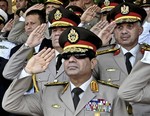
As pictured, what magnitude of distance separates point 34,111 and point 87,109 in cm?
48

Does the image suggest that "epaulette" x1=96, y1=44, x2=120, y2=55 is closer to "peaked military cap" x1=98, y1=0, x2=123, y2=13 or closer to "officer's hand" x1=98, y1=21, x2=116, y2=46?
"officer's hand" x1=98, y1=21, x2=116, y2=46

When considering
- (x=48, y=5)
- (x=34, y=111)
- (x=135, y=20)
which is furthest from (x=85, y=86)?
(x=48, y=5)

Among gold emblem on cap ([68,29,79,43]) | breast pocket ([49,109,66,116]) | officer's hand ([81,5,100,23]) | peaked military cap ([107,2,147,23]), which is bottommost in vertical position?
breast pocket ([49,109,66,116])

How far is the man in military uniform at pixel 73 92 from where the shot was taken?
12.0 feet

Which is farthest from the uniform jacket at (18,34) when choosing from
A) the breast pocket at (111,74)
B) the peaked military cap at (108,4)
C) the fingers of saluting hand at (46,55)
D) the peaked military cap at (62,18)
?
the fingers of saluting hand at (46,55)

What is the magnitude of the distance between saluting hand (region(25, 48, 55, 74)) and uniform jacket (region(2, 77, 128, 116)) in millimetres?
91

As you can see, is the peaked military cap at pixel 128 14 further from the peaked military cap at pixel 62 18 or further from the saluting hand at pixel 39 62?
the saluting hand at pixel 39 62

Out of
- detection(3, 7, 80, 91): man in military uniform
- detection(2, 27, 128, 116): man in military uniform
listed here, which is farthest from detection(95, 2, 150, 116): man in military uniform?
detection(2, 27, 128, 116): man in military uniform

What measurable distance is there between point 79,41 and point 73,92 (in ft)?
1.43

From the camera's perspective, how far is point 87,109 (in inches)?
144

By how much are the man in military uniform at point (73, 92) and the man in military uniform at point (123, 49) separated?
598 mm

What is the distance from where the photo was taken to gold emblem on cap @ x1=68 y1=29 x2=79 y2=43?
3840 millimetres

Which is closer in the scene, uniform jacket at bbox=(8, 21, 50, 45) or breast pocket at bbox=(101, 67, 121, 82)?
breast pocket at bbox=(101, 67, 121, 82)

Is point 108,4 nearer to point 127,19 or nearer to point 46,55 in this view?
point 127,19
